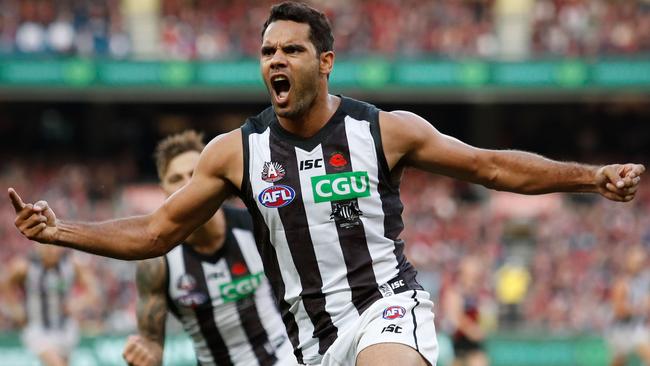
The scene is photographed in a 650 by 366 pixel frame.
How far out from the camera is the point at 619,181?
4.98 m

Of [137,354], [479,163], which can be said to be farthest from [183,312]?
[479,163]

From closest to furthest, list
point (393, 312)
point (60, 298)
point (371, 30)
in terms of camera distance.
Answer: point (393, 312), point (60, 298), point (371, 30)

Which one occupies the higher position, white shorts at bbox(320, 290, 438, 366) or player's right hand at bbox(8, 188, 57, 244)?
player's right hand at bbox(8, 188, 57, 244)

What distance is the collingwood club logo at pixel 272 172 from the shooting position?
5.22 m

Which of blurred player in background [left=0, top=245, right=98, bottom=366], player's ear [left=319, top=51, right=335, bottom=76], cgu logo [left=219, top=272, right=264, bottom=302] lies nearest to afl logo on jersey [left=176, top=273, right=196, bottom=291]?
cgu logo [left=219, top=272, right=264, bottom=302]

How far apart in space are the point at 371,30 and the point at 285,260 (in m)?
18.8

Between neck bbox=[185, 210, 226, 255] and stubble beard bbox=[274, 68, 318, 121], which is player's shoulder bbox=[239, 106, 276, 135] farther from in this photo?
neck bbox=[185, 210, 226, 255]

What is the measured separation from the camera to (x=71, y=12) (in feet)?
76.7

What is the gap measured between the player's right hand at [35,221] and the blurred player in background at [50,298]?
6.93 meters

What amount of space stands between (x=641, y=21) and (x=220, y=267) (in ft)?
60.2

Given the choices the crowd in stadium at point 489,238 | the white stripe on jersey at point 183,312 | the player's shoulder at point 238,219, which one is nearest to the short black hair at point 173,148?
the player's shoulder at point 238,219

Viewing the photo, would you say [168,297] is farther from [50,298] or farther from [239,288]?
[50,298]

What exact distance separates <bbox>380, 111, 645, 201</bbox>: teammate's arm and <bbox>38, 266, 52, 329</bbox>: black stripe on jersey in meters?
7.32

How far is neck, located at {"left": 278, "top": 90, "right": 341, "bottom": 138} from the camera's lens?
17.4 feet
